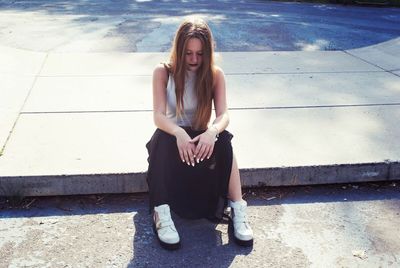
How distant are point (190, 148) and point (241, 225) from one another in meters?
0.57

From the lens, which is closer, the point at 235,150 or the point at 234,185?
the point at 234,185

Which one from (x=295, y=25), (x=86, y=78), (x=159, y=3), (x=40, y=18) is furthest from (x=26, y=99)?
(x=159, y=3)

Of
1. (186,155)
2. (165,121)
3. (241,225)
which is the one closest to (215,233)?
(241,225)

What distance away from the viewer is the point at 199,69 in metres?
2.89

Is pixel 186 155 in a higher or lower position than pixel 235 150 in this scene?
higher

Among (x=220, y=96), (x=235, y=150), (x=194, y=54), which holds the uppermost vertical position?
(x=194, y=54)

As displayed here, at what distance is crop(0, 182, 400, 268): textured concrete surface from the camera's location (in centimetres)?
263

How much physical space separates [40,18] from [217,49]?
4317mm

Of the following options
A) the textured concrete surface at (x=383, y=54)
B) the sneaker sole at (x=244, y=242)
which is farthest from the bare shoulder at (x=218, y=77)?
the textured concrete surface at (x=383, y=54)

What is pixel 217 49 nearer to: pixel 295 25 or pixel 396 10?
pixel 295 25

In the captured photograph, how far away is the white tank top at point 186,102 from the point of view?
2.96m

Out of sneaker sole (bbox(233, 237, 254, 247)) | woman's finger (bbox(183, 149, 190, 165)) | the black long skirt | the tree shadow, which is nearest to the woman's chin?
the black long skirt

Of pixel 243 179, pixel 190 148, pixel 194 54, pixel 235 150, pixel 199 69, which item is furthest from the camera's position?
pixel 235 150

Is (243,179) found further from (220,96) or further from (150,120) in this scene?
(150,120)
